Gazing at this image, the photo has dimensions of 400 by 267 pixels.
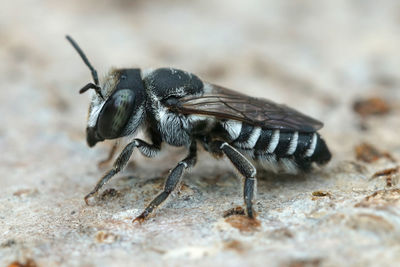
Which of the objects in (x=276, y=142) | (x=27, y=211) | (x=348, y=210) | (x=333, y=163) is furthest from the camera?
(x=333, y=163)

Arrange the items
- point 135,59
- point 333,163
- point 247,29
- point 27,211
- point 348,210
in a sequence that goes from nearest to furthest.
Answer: point 348,210
point 27,211
point 333,163
point 135,59
point 247,29

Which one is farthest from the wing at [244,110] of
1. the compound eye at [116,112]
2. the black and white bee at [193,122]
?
the compound eye at [116,112]

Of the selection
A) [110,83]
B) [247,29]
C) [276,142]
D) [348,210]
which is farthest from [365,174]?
[247,29]

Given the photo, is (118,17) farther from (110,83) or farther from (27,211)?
(27,211)

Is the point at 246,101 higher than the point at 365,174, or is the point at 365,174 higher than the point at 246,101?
the point at 246,101

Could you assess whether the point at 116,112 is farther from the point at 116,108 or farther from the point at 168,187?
the point at 168,187

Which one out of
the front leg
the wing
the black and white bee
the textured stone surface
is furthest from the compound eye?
the textured stone surface

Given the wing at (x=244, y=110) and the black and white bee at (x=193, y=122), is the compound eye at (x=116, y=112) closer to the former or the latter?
the black and white bee at (x=193, y=122)

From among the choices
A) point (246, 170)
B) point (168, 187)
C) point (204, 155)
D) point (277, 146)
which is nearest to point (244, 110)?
point (277, 146)
